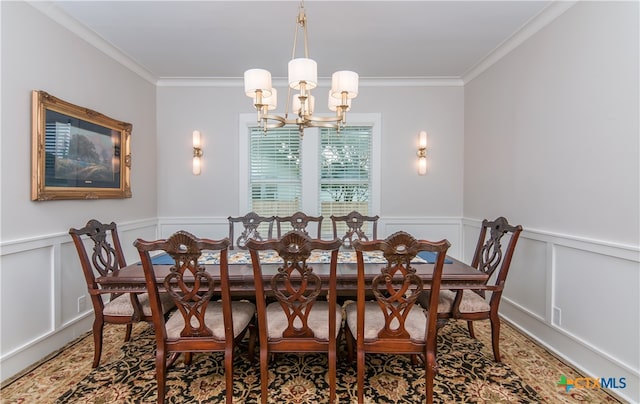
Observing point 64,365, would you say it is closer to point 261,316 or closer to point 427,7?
point 261,316

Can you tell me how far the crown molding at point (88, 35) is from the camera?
7.62ft

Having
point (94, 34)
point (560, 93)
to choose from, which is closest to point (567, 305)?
point (560, 93)

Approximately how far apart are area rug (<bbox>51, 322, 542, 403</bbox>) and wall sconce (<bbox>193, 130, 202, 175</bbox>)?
221cm

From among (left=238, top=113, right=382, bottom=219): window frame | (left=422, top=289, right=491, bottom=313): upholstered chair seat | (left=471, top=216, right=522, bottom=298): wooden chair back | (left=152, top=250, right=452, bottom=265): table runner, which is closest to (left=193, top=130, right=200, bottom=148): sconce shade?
(left=238, top=113, right=382, bottom=219): window frame

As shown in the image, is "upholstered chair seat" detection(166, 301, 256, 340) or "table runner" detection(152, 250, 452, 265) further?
"table runner" detection(152, 250, 452, 265)

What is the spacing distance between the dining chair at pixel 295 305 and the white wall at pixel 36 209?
1.88 m

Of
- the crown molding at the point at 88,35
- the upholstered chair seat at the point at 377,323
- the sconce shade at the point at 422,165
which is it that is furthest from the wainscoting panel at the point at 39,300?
the sconce shade at the point at 422,165

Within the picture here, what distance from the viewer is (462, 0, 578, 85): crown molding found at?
2350 mm

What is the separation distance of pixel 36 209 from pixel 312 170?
8.92 feet

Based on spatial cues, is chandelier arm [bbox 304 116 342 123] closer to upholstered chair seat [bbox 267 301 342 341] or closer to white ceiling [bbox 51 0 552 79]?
white ceiling [bbox 51 0 552 79]

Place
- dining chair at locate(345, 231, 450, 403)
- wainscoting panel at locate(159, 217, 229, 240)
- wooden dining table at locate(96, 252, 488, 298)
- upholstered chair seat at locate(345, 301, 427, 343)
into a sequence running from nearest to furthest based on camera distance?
dining chair at locate(345, 231, 450, 403) < upholstered chair seat at locate(345, 301, 427, 343) < wooden dining table at locate(96, 252, 488, 298) < wainscoting panel at locate(159, 217, 229, 240)

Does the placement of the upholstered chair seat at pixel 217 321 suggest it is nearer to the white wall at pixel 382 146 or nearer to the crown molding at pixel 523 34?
the white wall at pixel 382 146

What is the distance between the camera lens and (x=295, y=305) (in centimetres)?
176

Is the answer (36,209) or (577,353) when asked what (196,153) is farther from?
(577,353)
